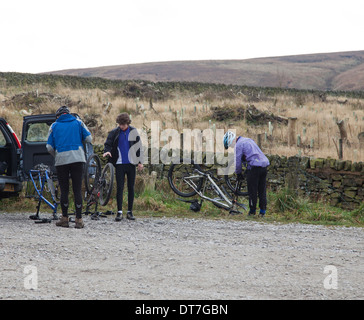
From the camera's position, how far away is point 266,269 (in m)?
5.86

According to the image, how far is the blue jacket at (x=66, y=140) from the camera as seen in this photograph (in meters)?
8.39

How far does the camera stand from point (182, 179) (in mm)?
11422

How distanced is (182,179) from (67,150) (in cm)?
356

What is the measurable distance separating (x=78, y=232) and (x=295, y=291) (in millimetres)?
4119

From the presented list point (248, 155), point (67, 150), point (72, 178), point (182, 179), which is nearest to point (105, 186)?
point (72, 178)

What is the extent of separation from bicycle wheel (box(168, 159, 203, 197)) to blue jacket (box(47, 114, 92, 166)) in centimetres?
309

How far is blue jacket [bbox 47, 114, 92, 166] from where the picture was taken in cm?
839

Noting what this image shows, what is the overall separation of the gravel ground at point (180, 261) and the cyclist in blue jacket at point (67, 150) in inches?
19.6

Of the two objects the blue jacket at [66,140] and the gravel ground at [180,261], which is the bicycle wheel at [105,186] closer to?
the gravel ground at [180,261]

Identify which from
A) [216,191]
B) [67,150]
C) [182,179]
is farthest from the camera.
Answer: [182,179]

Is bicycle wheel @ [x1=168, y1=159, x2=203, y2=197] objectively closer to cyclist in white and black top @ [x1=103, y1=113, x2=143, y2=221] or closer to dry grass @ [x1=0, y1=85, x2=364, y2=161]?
cyclist in white and black top @ [x1=103, y1=113, x2=143, y2=221]

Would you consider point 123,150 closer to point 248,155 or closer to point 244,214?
point 248,155

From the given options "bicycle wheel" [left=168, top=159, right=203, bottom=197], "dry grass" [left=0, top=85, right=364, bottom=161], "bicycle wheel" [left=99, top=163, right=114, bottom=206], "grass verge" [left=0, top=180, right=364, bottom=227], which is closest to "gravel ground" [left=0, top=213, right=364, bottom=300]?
"bicycle wheel" [left=99, top=163, right=114, bottom=206]

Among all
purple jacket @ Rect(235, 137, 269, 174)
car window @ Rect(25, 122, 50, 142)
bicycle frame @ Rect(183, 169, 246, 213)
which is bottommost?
bicycle frame @ Rect(183, 169, 246, 213)
